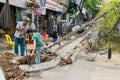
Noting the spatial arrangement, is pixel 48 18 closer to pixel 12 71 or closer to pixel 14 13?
pixel 14 13

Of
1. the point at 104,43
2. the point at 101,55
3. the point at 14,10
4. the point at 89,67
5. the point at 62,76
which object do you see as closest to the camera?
the point at 62,76

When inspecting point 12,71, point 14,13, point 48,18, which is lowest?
point 12,71

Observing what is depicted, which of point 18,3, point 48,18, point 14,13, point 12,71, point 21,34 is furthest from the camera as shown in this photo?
point 48,18

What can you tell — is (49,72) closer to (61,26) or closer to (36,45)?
(36,45)

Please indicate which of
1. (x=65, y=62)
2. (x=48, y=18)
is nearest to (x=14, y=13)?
(x=65, y=62)

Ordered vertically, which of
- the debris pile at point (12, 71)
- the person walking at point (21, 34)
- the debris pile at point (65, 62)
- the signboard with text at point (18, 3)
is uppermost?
the signboard with text at point (18, 3)

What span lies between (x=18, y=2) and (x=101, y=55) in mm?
7048

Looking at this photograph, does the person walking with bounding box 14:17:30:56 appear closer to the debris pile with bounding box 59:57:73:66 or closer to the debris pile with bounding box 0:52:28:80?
the debris pile with bounding box 0:52:28:80

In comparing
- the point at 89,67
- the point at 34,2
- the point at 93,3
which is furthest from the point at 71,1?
the point at 89,67

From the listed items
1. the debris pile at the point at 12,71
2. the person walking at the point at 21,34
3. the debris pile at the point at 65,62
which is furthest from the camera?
the person walking at the point at 21,34

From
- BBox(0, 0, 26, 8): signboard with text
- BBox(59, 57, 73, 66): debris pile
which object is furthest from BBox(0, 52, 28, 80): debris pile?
BBox(0, 0, 26, 8): signboard with text

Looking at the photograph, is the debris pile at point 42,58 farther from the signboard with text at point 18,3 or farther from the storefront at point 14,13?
the storefront at point 14,13

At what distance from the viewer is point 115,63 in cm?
1491

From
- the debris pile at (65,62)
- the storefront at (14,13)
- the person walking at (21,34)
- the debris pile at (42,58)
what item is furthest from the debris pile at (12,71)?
the storefront at (14,13)
